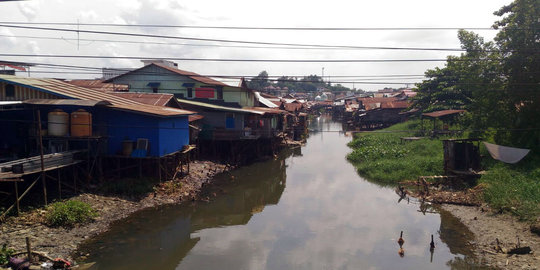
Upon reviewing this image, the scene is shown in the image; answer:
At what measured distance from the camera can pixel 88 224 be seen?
45.3 feet

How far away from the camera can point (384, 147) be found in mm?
30188

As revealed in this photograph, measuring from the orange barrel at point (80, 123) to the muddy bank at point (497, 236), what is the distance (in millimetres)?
15957

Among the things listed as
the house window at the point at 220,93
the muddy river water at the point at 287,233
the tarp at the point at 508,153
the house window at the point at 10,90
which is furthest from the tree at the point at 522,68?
the house window at the point at 10,90

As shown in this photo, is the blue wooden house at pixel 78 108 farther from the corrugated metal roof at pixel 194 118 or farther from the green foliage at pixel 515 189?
the green foliage at pixel 515 189

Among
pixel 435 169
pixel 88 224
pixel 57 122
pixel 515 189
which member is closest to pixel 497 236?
pixel 515 189

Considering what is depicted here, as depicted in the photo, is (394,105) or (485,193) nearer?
(485,193)

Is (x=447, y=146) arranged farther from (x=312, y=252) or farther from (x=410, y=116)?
(x=410, y=116)

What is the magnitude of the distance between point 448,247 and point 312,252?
4.87 m

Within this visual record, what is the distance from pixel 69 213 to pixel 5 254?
318 centimetres

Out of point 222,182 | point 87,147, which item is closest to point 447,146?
point 222,182

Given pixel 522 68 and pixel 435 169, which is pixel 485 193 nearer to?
pixel 435 169

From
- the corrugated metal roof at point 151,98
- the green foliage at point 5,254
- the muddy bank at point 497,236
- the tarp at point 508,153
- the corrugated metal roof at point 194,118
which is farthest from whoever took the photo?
the corrugated metal roof at point 194,118

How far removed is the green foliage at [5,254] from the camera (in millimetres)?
10148

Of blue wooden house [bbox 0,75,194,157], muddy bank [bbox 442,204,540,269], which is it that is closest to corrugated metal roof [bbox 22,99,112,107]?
blue wooden house [bbox 0,75,194,157]
